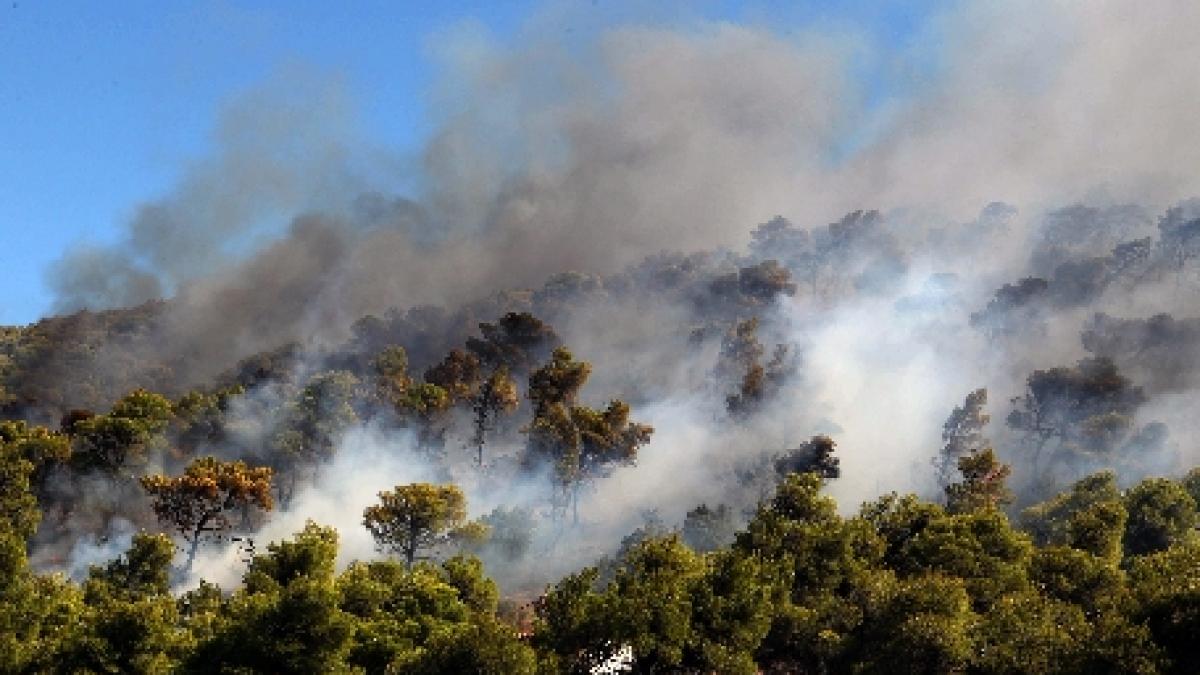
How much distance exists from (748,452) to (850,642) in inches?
2837

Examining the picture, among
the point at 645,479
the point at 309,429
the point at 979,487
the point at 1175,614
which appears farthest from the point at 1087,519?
the point at 309,429

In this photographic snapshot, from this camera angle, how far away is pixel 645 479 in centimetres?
12250

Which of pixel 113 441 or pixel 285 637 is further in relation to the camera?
pixel 113 441

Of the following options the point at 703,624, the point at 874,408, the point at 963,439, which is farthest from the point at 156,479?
the point at 874,408

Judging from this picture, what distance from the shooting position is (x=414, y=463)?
11300 cm

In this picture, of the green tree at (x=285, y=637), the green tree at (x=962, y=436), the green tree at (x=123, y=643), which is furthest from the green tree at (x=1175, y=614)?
the green tree at (x=962, y=436)

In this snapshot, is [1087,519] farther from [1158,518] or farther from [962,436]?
[962,436]

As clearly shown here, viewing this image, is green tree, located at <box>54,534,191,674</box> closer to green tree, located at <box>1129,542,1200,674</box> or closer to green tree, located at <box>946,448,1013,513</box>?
green tree, located at <box>1129,542,1200,674</box>

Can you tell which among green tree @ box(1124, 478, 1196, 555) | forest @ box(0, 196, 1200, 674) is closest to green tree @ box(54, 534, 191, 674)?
forest @ box(0, 196, 1200, 674)

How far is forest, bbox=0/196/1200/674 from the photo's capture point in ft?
148

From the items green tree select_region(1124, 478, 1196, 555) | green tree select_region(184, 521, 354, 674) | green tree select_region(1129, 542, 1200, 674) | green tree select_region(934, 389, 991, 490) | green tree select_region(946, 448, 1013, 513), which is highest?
green tree select_region(934, 389, 991, 490)

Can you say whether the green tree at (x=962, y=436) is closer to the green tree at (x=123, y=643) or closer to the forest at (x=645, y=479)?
the forest at (x=645, y=479)

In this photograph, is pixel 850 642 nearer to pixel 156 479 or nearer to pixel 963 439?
pixel 156 479

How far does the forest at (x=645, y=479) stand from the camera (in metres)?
45.0
